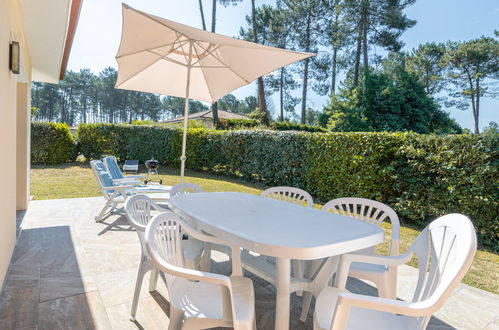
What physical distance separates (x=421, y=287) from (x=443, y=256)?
261mm

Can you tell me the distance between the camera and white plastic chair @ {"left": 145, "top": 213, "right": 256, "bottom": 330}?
62.7 inches

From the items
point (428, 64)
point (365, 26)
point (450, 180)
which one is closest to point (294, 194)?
point (450, 180)

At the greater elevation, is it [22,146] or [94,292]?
[22,146]

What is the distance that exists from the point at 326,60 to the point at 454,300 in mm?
24520

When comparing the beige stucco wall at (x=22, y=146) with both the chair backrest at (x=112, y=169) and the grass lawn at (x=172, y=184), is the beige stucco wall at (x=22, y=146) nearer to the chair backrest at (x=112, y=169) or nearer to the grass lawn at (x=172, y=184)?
the chair backrest at (x=112, y=169)

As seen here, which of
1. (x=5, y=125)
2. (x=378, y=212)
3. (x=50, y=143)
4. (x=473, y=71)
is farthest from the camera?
(x=473, y=71)

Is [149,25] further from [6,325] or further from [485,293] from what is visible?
[485,293]

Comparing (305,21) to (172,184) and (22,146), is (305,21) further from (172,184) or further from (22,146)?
(22,146)

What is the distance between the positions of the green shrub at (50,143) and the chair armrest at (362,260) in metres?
13.6

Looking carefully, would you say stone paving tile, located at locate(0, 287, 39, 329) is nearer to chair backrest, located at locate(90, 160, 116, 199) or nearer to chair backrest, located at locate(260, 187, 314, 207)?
chair backrest, located at locate(260, 187, 314, 207)

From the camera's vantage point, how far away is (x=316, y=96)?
28.5 metres

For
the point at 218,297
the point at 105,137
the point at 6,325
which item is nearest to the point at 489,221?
the point at 218,297

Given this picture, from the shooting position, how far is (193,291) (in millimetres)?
1992

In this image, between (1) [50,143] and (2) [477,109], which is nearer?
(1) [50,143]
